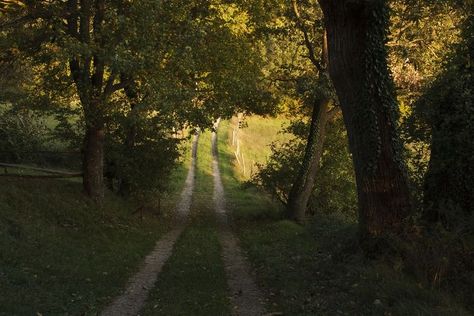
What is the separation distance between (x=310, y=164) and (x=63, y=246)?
13677 mm

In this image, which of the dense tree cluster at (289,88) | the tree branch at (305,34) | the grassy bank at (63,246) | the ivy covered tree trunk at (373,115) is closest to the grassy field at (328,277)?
the dense tree cluster at (289,88)

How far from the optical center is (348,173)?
29.0 metres

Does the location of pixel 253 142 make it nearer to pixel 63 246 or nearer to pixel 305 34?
pixel 305 34

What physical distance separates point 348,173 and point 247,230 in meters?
7.53

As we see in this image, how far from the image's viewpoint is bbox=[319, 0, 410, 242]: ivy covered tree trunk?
39.8 feet

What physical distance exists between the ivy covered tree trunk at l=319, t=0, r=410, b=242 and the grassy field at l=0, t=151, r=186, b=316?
6874 mm

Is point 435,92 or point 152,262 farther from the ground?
point 435,92

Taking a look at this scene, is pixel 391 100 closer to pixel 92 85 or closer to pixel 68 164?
pixel 92 85

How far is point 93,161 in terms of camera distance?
22.2 metres

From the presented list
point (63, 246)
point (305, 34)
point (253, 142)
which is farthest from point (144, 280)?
point (253, 142)

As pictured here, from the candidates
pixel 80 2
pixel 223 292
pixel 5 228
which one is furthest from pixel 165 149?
pixel 223 292

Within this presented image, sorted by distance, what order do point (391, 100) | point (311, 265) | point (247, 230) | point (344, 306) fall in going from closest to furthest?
1. point (344, 306)
2. point (391, 100)
3. point (311, 265)
4. point (247, 230)

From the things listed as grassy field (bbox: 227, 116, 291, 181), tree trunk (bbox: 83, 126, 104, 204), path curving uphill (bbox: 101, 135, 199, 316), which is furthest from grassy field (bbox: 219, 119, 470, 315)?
grassy field (bbox: 227, 116, 291, 181)

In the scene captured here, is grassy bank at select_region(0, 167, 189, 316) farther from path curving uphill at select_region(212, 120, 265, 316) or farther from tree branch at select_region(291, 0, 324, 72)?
tree branch at select_region(291, 0, 324, 72)
